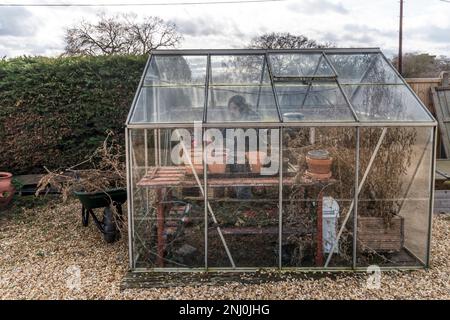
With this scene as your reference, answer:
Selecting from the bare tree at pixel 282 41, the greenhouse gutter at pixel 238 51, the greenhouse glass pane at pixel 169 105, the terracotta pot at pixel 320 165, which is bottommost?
the terracotta pot at pixel 320 165

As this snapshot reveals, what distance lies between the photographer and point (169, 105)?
4102mm

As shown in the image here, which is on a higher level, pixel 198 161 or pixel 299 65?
pixel 299 65

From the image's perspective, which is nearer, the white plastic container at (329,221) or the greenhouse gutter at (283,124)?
the greenhouse gutter at (283,124)

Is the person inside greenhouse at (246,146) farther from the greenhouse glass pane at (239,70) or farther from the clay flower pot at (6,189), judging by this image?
the clay flower pot at (6,189)

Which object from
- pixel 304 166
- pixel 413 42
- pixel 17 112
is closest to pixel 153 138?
pixel 304 166

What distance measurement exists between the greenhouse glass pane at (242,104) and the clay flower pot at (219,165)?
356 millimetres

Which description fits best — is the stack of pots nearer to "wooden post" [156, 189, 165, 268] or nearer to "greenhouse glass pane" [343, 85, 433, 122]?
"greenhouse glass pane" [343, 85, 433, 122]

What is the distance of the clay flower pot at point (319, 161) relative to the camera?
3.90m

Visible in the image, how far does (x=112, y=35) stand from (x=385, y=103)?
17.7 metres

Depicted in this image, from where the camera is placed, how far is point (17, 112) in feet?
21.1

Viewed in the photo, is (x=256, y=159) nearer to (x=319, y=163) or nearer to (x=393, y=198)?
(x=319, y=163)

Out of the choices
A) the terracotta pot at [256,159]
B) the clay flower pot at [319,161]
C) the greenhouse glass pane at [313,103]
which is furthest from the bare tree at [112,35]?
the clay flower pot at [319,161]

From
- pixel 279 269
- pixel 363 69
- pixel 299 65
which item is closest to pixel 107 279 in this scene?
pixel 279 269
